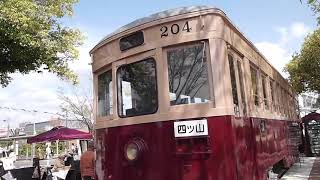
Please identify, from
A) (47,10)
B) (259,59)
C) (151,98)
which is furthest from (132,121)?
(47,10)

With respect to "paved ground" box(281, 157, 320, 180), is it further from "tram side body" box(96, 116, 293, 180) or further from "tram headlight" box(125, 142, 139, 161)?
"tram headlight" box(125, 142, 139, 161)

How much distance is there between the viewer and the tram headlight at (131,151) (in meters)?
5.39

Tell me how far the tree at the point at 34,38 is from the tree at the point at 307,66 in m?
12.1

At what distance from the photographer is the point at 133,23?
5875 millimetres

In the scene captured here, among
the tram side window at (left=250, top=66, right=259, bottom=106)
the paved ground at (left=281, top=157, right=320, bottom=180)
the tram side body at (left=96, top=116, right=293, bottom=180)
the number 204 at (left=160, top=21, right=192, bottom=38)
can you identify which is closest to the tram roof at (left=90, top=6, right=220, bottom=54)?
the number 204 at (left=160, top=21, right=192, bottom=38)

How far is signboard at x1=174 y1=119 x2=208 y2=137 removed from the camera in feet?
16.4

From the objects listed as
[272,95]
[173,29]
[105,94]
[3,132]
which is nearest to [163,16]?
[173,29]

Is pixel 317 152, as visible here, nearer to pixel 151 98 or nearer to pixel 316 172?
pixel 316 172

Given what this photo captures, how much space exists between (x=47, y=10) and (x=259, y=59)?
6.43 m

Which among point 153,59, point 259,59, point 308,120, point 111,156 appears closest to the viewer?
point 153,59

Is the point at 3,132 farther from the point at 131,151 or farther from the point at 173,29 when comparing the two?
the point at 173,29

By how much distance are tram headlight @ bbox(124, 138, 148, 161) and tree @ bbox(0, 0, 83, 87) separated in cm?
621

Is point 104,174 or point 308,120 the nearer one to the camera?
point 104,174

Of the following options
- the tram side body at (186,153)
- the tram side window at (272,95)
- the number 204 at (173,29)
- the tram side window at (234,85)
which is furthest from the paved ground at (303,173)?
the number 204 at (173,29)
